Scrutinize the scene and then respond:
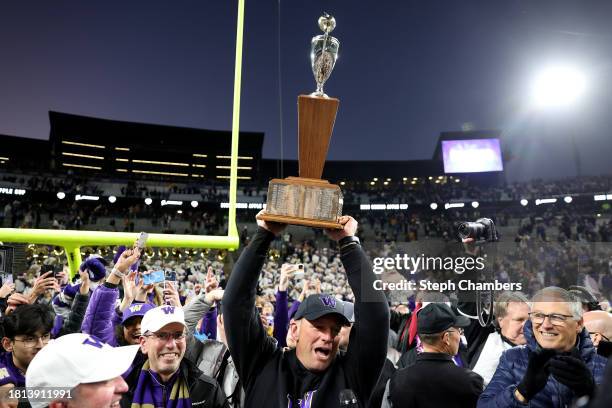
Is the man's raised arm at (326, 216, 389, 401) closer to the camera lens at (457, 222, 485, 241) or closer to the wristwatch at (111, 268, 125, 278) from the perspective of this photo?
the camera lens at (457, 222, 485, 241)

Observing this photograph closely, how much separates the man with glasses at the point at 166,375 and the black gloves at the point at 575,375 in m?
1.57

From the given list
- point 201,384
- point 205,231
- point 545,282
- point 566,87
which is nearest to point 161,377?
point 201,384

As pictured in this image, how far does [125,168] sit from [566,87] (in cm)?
2994

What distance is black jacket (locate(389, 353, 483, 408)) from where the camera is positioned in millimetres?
2395

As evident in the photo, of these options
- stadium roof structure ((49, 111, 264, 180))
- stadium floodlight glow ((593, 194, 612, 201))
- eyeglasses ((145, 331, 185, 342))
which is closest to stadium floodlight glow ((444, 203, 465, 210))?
stadium floodlight glow ((593, 194, 612, 201))

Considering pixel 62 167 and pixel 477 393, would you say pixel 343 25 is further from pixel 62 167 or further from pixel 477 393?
pixel 477 393

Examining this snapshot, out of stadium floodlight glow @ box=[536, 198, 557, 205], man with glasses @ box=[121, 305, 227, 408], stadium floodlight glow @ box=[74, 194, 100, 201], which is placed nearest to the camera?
man with glasses @ box=[121, 305, 227, 408]

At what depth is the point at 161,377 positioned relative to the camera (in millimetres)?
2324

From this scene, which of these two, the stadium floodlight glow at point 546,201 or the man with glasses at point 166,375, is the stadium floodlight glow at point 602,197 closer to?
the stadium floodlight glow at point 546,201

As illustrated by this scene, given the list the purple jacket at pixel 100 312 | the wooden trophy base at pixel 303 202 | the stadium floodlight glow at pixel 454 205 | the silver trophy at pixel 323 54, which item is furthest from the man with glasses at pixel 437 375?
the stadium floodlight glow at pixel 454 205

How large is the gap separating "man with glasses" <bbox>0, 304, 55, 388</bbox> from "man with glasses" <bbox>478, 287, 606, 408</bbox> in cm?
220

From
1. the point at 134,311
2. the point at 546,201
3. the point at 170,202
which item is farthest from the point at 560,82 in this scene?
the point at 134,311

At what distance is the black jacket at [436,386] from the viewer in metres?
2.39

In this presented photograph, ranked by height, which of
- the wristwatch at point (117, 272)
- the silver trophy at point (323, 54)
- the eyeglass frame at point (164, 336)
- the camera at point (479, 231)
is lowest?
the eyeglass frame at point (164, 336)
